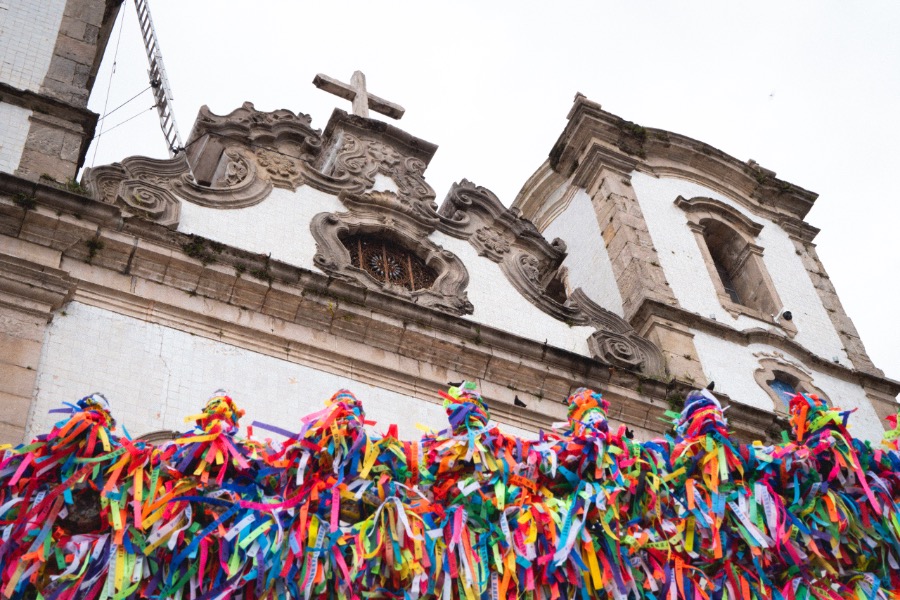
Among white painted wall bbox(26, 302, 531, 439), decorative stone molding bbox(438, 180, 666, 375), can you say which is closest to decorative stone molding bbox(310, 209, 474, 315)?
decorative stone molding bbox(438, 180, 666, 375)

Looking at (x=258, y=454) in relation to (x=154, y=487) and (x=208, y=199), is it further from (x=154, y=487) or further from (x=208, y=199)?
(x=208, y=199)

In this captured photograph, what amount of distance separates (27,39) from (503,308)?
4.92 m

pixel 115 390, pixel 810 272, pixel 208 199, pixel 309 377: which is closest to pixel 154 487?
pixel 115 390

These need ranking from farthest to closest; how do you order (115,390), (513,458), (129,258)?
1. (129,258)
2. (115,390)
3. (513,458)

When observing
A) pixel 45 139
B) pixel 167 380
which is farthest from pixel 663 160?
pixel 167 380

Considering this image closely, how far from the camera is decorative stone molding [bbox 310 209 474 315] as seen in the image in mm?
9547

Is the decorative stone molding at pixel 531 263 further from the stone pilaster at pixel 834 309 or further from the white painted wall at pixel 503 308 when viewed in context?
the stone pilaster at pixel 834 309

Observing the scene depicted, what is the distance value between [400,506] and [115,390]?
7.81 ft

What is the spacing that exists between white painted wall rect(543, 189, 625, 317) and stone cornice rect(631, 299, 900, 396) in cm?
57

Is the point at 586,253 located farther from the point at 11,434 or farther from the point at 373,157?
the point at 11,434

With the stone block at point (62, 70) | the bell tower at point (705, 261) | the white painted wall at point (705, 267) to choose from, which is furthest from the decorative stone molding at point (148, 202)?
the white painted wall at point (705, 267)

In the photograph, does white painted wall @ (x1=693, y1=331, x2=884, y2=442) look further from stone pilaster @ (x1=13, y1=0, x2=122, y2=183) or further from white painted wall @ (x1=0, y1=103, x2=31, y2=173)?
white painted wall @ (x1=0, y1=103, x2=31, y2=173)

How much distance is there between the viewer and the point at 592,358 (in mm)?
9844

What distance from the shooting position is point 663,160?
14.3 metres
